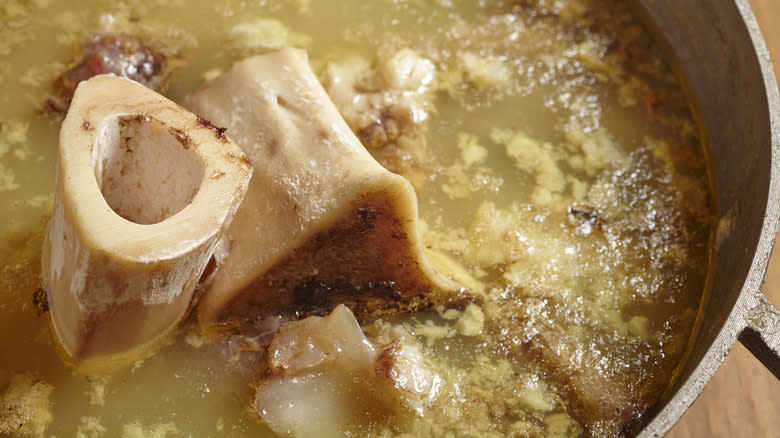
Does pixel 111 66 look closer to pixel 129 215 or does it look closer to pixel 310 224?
pixel 129 215

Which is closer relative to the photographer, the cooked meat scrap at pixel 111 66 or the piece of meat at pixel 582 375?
the piece of meat at pixel 582 375

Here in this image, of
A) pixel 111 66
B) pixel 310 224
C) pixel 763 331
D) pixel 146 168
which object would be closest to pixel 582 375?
pixel 763 331

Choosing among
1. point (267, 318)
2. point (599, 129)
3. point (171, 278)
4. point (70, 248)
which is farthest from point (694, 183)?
point (70, 248)

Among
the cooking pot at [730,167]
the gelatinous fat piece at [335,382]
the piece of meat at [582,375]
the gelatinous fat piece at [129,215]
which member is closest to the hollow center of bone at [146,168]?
the gelatinous fat piece at [129,215]

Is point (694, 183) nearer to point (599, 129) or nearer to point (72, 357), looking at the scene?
point (599, 129)

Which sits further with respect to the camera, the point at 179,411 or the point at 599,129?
the point at 599,129

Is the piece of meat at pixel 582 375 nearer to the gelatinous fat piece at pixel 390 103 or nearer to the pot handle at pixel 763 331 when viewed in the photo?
the pot handle at pixel 763 331

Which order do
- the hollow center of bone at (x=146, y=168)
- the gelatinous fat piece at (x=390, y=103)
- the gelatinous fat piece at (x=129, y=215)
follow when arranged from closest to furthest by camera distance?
the gelatinous fat piece at (x=129, y=215) → the hollow center of bone at (x=146, y=168) → the gelatinous fat piece at (x=390, y=103)
